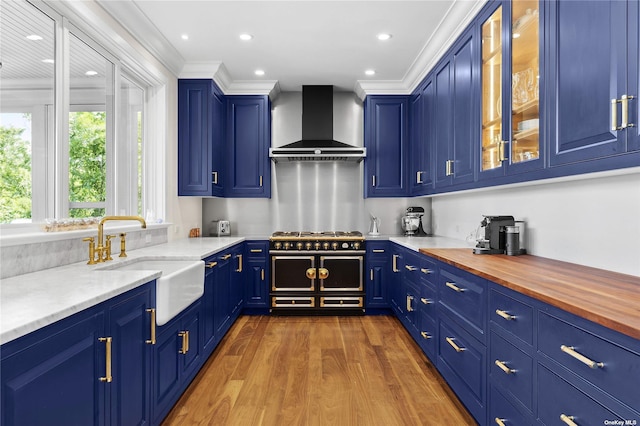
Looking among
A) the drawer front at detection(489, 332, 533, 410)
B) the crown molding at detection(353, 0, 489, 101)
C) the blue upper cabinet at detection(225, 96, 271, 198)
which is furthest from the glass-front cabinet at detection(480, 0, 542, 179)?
the blue upper cabinet at detection(225, 96, 271, 198)

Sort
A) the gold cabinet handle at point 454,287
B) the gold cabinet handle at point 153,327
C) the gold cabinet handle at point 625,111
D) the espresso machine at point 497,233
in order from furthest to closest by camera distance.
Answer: the espresso machine at point 497,233 < the gold cabinet handle at point 454,287 < the gold cabinet handle at point 153,327 < the gold cabinet handle at point 625,111

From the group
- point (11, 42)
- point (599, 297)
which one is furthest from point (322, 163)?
point (599, 297)

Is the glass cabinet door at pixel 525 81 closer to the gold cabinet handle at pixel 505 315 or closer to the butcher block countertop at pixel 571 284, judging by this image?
the butcher block countertop at pixel 571 284

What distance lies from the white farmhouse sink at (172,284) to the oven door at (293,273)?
5.54ft

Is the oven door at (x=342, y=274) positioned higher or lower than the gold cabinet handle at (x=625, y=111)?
lower

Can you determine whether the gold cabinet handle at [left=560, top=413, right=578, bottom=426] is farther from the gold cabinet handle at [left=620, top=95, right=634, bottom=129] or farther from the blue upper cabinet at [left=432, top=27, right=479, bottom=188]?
the blue upper cabinet at [left=432, top=27, right=479, bottom=188]

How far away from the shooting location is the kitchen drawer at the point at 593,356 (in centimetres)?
97

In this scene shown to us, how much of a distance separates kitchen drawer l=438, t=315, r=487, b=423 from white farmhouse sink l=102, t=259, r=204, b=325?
5.32ft

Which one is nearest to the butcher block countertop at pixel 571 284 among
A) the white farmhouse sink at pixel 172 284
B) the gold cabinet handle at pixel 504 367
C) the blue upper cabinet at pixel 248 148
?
the gold cabinet handle at pixel 504 367

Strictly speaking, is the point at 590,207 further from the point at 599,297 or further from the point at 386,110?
the point at 386,110

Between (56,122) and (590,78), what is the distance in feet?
9.09

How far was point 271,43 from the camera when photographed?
3.40m

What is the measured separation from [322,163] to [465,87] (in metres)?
2.27

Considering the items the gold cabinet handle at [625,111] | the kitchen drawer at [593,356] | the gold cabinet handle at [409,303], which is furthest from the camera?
the gold cabinet handle at [409,303]
